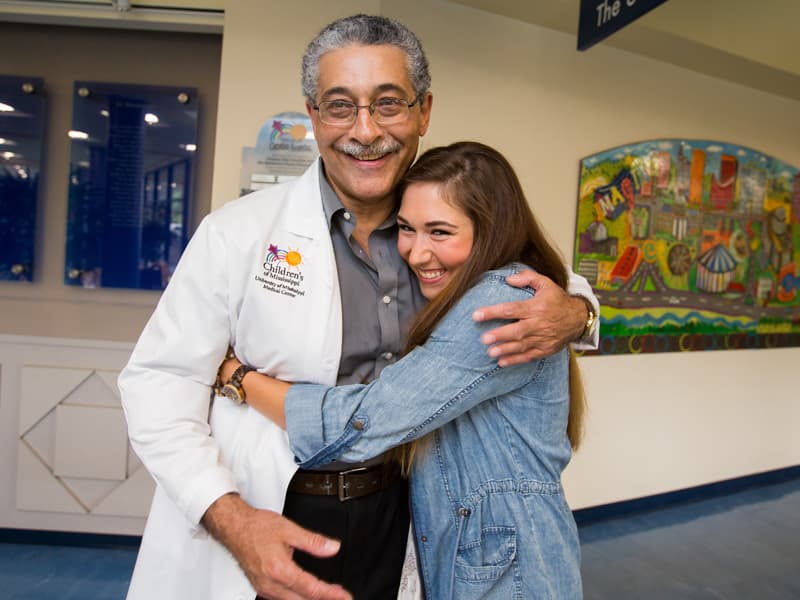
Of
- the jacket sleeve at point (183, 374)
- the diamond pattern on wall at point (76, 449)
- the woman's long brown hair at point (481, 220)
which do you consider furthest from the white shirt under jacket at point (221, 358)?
the diamond pattern on wall at point (76, 449)

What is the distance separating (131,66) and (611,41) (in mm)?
2691

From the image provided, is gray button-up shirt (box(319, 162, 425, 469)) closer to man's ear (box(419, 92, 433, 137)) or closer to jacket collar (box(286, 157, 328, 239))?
jacket collar (box(286, 157, 328, 239))

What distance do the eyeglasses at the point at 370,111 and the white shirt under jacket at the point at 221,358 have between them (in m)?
0.24

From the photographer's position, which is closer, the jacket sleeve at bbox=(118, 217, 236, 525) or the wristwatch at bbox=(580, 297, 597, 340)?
the jacket sleeve at bbox=(118, 217, 236, 525)

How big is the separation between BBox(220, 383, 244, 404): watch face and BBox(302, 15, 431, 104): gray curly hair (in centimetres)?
64

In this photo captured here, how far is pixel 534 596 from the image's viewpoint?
3.45ft

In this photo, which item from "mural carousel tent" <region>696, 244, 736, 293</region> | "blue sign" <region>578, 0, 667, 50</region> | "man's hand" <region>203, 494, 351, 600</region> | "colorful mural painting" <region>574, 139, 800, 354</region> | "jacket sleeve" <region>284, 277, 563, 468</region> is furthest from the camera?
"mural carousel tent" <region>696, 244, 736, 293</region>

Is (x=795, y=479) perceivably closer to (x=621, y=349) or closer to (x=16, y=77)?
(x=621, y=349)

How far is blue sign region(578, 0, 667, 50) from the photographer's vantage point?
1967mm

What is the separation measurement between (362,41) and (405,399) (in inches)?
28.8

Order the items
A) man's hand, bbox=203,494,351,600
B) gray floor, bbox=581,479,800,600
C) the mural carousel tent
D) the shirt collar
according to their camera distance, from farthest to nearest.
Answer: the mural carousel tent
gray floor, bbox=581,479,800,600
the shirt collar
man's hand, bbox=203,494,351,600

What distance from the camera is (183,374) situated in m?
1.12

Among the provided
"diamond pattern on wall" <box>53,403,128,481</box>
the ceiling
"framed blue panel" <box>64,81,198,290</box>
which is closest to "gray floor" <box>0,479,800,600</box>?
"diamond pattern on wall" <box>53,403,128,481</box>

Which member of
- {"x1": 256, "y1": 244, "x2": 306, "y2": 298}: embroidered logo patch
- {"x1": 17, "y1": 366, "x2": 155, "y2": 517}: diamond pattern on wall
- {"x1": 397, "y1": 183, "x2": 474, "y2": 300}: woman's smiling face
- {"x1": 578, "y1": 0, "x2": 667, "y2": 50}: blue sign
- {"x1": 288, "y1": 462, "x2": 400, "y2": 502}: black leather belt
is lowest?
{"x1": 17, "y1": 366, "x2": 155, "y2": 517}: diamond pattern on wall
